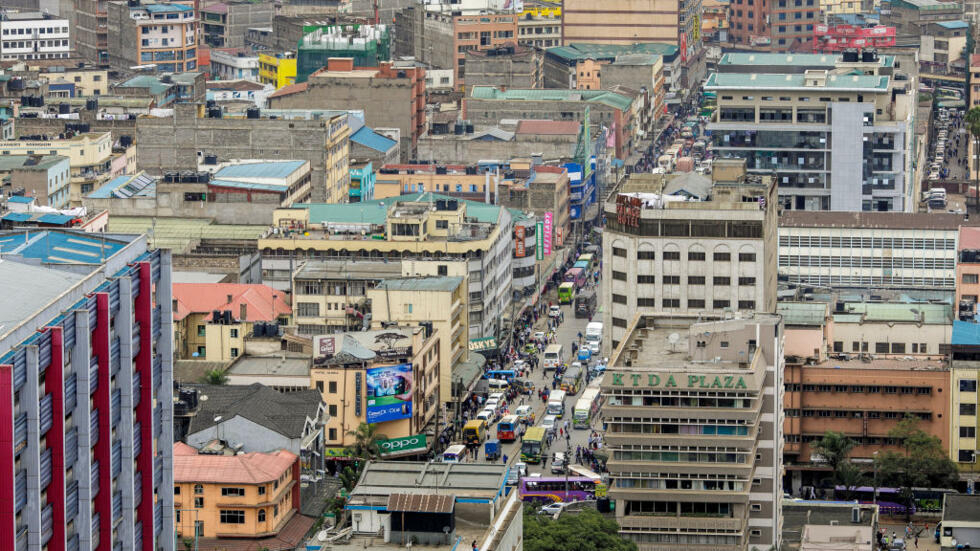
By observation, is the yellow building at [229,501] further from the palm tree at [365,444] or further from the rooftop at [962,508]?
the rooftop at [962,508]

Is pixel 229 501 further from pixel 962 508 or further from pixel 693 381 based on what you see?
pixel 962 508

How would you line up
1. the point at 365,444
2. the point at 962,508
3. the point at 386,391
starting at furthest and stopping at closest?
1. the point at 386,391
2. the point at 365,444
3. the point at 962,508

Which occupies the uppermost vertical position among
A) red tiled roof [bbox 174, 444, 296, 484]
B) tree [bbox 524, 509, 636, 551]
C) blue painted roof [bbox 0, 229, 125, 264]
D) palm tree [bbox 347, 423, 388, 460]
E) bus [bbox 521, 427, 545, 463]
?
blue painted roof [bbox 0, 229, 125, 264]

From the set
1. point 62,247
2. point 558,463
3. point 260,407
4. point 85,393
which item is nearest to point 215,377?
point 260,407

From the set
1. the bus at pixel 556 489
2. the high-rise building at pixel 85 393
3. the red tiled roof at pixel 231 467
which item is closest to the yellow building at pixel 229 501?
the red tiled roof at pixel 231 467

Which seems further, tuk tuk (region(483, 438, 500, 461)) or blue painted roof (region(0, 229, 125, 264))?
tuk tuk (region(483, 438, 500, 461))

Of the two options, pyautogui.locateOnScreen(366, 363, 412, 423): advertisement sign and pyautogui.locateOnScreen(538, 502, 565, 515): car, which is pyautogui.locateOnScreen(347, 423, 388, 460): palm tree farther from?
pyautogui.locateOnScreen(538, 502, 565, 515): car

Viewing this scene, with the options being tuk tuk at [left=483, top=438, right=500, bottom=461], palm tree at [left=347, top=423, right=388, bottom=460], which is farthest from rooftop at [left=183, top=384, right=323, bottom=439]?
tuk tuk at [left=483, top=438, right=500, bottom=461]
